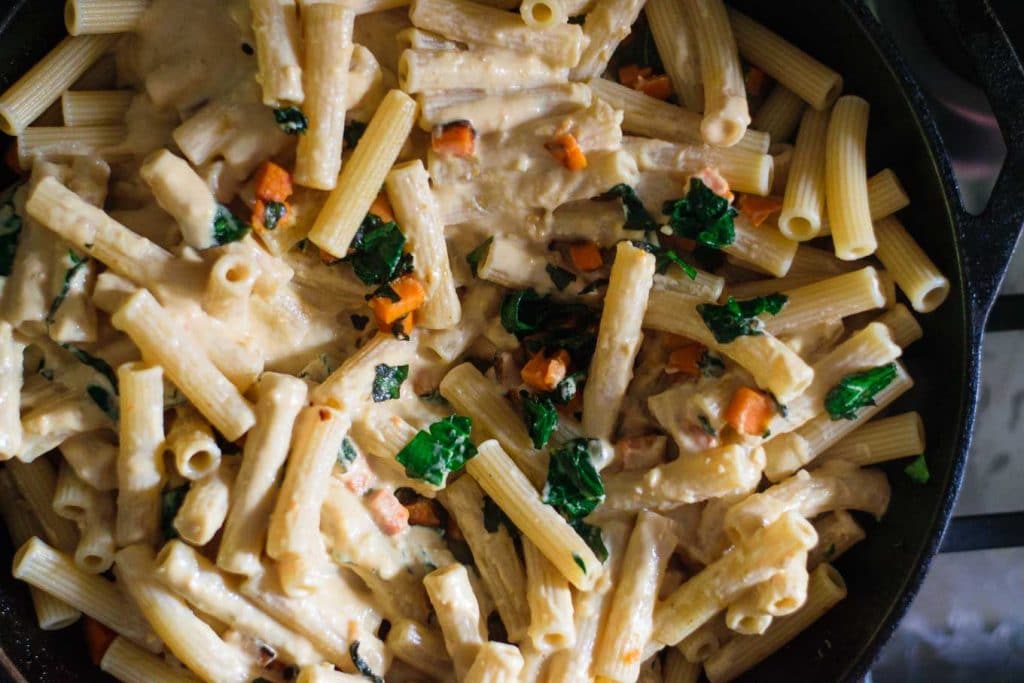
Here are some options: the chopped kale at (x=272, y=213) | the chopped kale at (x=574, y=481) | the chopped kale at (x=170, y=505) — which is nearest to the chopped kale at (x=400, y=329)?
the chopped kale at (x=272, y=213)

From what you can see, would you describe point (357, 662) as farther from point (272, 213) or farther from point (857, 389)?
point (857, 389)

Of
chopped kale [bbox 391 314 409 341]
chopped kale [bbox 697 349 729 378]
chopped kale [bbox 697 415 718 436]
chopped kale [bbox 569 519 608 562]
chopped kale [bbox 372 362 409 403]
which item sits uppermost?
chopped kale [bbox 697 349 729 378]

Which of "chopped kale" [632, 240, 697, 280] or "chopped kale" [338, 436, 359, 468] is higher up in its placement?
"chopped kale" [632, 240, 697, 280]

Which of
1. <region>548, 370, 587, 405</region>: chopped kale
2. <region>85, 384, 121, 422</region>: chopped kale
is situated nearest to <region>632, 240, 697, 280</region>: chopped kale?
<region>548, 370, 587, 405</region>: chopped kale

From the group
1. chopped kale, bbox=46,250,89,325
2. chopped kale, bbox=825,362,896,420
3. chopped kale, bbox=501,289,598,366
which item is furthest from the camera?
chopped kale, bbox=501,289,598,366

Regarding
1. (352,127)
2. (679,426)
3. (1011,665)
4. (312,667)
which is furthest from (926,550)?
(352,127)

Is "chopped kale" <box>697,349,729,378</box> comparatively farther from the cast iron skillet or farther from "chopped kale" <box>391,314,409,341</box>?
"chopped kale" <box>391,314,409,341</box>

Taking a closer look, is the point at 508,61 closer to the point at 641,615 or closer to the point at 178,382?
the point at 178,382

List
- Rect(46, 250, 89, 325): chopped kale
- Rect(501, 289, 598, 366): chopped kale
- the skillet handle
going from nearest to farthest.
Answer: Rect(46, 250, 89, 325): chopped kale
the skillet handle
Rect(501, 289, 598, 366): chopped kale
